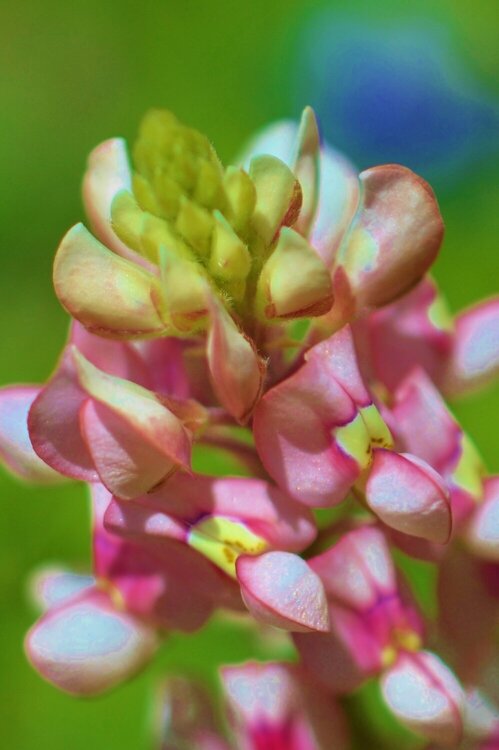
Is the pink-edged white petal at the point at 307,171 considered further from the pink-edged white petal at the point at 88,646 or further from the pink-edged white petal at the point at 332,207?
the pink-edged white petal at the point at 88,646

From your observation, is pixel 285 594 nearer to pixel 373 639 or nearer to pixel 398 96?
pixel 373 639

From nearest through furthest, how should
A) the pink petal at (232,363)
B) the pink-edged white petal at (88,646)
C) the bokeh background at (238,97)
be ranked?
1. the pink petal at (232,363)
2. the pink-edged white petal at (88,646)
3. the bokeh background at (238,97)

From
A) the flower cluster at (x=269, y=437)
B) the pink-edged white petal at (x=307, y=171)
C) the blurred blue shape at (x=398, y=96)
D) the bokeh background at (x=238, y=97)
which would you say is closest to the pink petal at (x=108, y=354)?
the flower cluster at (x=269, y=437)

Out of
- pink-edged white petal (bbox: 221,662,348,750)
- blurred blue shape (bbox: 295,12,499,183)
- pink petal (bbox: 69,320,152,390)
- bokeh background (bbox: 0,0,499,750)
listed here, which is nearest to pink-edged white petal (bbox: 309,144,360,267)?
pink petal (bbox: 69,320,152,390)

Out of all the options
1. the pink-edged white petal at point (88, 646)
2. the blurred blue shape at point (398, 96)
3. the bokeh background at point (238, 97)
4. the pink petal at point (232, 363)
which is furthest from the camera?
the blurred blue shape at point (398, 96)

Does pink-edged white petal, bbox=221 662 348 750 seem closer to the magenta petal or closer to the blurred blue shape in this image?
the magenta petal

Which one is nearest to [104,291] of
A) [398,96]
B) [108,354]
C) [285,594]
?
[108,354]
